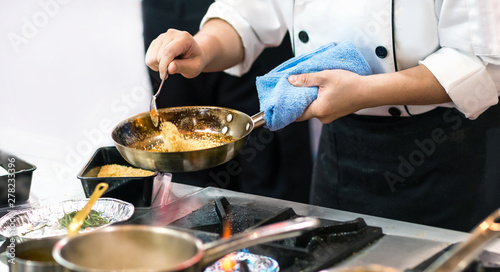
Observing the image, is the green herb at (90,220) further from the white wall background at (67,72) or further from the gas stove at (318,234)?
the white wall background at (67,72)

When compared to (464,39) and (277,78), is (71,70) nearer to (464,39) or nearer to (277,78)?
(277,78)

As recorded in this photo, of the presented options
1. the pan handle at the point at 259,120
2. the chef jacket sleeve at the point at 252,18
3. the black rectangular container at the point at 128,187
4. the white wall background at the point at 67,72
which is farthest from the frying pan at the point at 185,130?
the white wall background at the point at 67,72

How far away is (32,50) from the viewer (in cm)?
244

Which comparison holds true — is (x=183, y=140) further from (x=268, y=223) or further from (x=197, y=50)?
(x=197, y=50)

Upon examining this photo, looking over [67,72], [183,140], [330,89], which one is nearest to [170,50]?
[183,140]

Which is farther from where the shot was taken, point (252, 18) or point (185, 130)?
point (252, 18)

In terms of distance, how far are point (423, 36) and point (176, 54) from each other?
636 mm

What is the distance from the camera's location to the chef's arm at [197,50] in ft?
4.50

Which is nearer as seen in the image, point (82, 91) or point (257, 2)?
point (257, 2)

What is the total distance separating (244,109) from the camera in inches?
106

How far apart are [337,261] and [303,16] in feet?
2.71

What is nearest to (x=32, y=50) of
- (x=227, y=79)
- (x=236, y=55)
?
(x=227, y=79)

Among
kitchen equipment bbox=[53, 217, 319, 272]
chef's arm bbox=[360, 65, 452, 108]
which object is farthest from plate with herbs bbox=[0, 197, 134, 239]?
chef's arm bbox=[360, 65, 452, 108]

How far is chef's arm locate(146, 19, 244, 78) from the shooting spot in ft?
4.50
